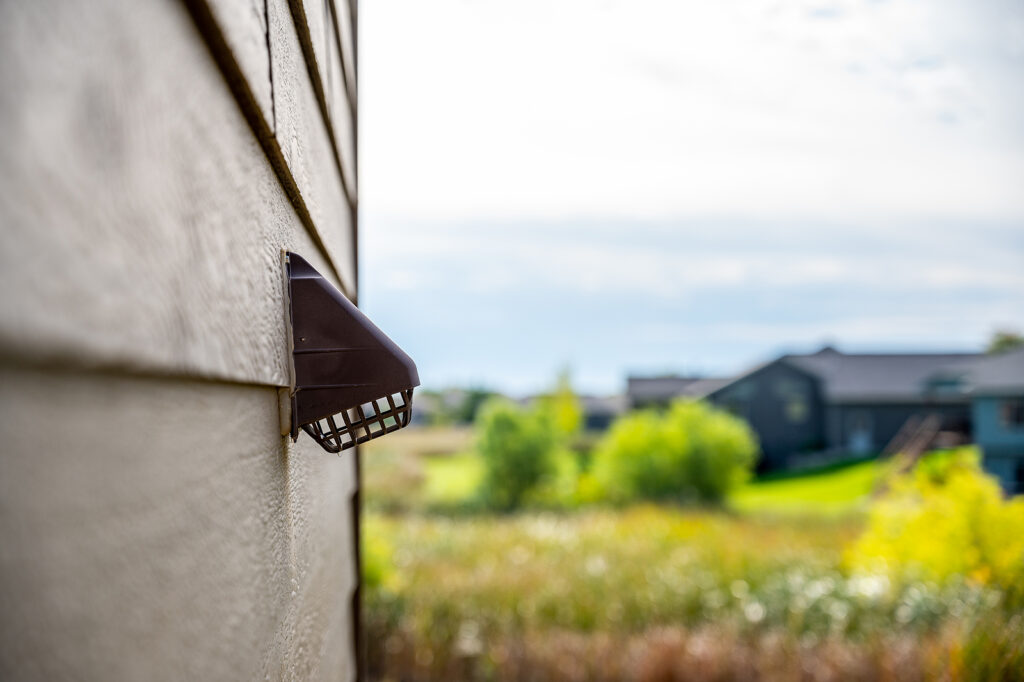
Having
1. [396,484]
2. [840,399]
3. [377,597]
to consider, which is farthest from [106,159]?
[840,399]

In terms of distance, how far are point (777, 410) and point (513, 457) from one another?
18.7 meters

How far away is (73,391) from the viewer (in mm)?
357

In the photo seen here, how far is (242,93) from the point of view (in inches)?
25.5

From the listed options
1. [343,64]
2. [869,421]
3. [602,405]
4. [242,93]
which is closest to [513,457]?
[343,64]

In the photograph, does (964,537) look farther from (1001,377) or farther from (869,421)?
(869,421)

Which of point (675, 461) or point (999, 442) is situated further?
point (999, 442)

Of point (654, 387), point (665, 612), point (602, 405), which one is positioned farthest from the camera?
point (602, 405)

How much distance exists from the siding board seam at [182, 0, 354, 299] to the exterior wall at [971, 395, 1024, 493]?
27.4 meters

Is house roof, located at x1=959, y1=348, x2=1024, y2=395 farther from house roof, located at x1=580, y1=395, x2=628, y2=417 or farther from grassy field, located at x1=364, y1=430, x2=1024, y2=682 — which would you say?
A: house roof, located at x1=580, y1=395, x2=628, y2=417

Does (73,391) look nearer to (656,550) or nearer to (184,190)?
(184,190)

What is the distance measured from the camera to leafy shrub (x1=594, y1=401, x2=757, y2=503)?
21469mm

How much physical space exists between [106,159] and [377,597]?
22.5 ft

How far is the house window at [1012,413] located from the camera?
2459cm

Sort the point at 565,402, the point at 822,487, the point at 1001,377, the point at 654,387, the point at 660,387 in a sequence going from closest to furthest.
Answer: the point at 1001,377
the point at 822,487
the point at 565,402
the point at 660,387
the point at 654,387
